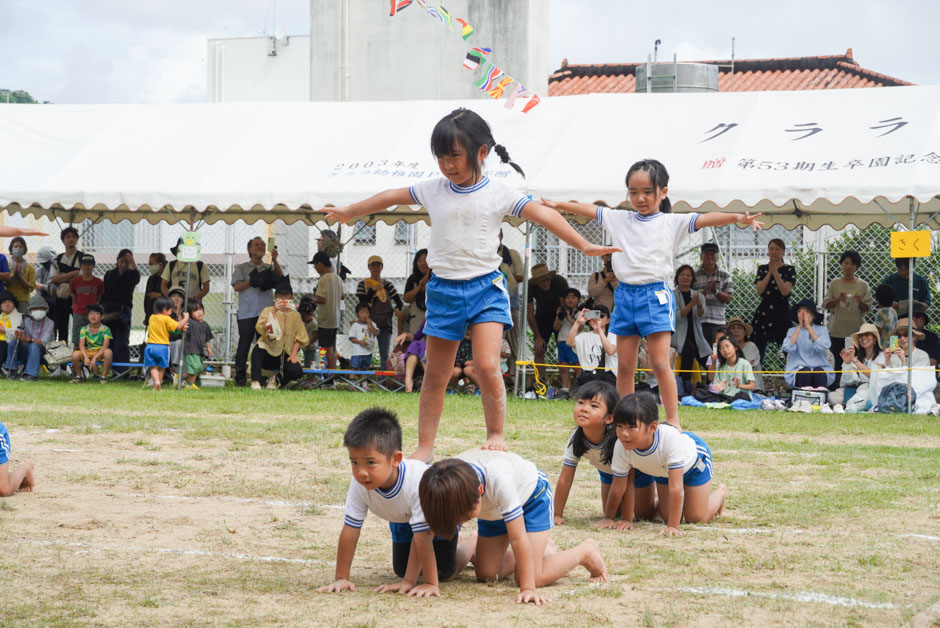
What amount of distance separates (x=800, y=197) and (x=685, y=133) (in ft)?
6.17

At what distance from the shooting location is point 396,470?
4.46m

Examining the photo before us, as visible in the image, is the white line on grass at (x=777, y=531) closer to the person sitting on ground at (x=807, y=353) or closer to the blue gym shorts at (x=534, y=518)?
the blue gym shorts at (x=534, y=518)

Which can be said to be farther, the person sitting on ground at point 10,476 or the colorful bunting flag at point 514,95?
the colorful bunting flag at point 514,95

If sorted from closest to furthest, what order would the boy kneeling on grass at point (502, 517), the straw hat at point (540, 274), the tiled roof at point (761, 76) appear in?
1. the boy kneeling on grass at point (502, 517)
2. the straw hat at point (540, 274)
3. the tiled roof at point (761, 76)

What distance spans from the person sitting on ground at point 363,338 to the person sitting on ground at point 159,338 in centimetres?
248

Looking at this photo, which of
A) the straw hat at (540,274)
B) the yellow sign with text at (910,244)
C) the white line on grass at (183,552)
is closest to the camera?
the white line on grass at (183,552)

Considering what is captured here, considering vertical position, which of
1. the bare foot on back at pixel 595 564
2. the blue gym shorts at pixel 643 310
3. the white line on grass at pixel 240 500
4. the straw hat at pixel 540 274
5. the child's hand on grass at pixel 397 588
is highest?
the straw hat at pixel 540 274

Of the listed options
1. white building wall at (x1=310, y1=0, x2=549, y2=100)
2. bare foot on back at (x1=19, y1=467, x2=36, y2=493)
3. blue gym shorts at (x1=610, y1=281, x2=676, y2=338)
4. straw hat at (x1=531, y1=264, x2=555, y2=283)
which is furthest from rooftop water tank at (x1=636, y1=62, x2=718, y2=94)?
bare foot on back at (x1=19, y1=467, x2=36, y2=493)

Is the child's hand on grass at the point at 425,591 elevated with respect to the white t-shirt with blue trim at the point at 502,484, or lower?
lower

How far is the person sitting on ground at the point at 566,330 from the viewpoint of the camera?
14.2 m

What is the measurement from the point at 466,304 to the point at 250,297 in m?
9.63

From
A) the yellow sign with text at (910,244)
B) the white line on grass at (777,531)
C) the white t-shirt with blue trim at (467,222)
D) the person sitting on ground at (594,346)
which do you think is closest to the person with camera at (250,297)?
the person sitting on ground at (594,346)

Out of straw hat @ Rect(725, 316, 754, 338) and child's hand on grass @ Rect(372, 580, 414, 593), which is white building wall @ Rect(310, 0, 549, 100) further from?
child's hand on grass @ Rect(372, 580, 414, 593)

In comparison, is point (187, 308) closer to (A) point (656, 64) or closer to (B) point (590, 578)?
(B) point (590, 578)
